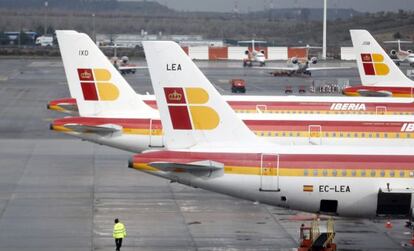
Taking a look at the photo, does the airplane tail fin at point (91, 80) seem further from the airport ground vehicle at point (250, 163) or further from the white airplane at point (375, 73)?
the white airplane at point (375, 73)

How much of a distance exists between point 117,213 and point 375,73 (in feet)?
108

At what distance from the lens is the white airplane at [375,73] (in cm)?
6762

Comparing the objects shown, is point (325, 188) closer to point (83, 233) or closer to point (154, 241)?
point (154, 241)

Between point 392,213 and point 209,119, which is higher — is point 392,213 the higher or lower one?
the lower one

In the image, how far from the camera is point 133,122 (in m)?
46.0

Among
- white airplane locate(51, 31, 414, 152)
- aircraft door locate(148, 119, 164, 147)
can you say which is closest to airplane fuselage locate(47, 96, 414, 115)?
white airplane locate(51, 31, 414, 152)

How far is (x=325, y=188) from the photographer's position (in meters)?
32.9

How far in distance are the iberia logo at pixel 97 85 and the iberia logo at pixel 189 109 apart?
15246 millimetres

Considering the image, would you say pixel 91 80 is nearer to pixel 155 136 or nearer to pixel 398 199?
pixel 155 136

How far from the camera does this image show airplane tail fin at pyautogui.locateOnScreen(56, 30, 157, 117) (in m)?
48.4

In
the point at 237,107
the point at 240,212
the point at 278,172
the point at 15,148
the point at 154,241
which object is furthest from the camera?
the point at 15,148

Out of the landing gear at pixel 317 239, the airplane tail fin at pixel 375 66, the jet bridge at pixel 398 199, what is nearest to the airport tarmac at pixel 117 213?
the landing gear at pixel 317 239

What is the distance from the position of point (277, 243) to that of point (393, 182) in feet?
15.9

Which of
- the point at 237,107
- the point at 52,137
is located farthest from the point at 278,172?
the point at 52,137
